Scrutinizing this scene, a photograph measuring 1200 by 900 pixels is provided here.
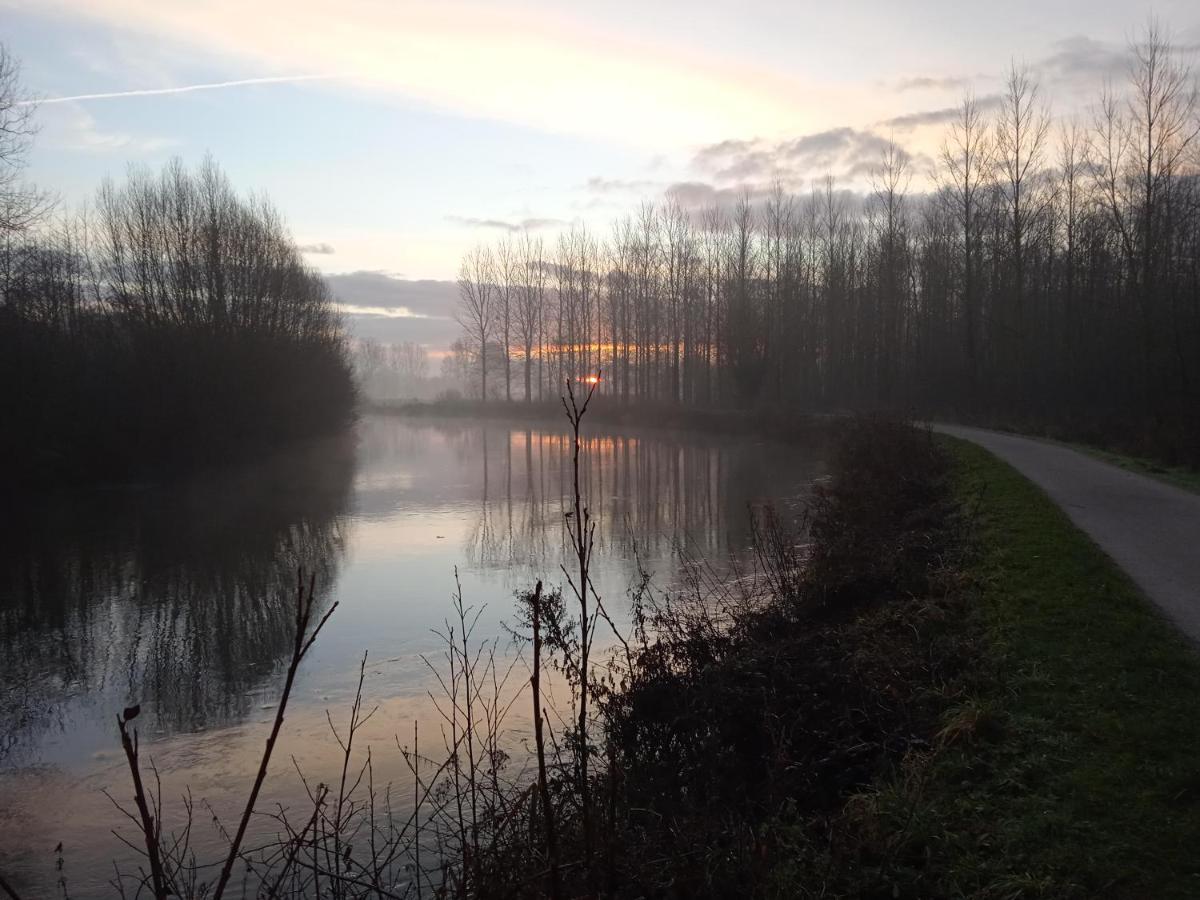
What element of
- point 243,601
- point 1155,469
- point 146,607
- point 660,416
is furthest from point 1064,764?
point 660,416

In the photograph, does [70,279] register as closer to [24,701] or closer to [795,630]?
[24,701]

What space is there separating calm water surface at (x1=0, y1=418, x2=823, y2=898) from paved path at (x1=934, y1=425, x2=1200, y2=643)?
5208 mm

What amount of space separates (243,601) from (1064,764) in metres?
10.9

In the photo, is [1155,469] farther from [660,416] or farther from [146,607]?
[660,416]

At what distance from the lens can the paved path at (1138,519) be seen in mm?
7383

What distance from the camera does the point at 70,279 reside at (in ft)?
112

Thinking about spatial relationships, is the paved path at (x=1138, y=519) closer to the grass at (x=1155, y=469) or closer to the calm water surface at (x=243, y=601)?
the grass at (x=1155, y=469)

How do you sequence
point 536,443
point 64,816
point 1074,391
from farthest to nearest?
point 536,443 → point 1074,391 → point 64,816

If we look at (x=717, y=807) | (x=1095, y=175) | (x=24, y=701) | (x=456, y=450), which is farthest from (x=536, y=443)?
(x=717, y=807)

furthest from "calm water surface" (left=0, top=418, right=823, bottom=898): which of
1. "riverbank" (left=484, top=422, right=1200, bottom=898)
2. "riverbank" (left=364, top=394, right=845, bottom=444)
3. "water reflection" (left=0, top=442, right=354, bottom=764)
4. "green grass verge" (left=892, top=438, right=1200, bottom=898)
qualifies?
"riverbank" (left=364, top=394, right=845, bottom=444)

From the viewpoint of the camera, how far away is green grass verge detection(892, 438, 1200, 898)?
150 inches

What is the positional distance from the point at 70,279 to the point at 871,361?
4219cm

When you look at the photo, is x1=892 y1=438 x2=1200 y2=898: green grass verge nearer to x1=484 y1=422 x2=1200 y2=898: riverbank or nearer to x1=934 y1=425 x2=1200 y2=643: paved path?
x1=484 y1=422 x2=1200 y2=898: riverbank

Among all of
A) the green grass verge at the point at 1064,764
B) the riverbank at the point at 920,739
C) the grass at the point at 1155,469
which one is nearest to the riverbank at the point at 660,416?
the grass at the point at 1155,469
